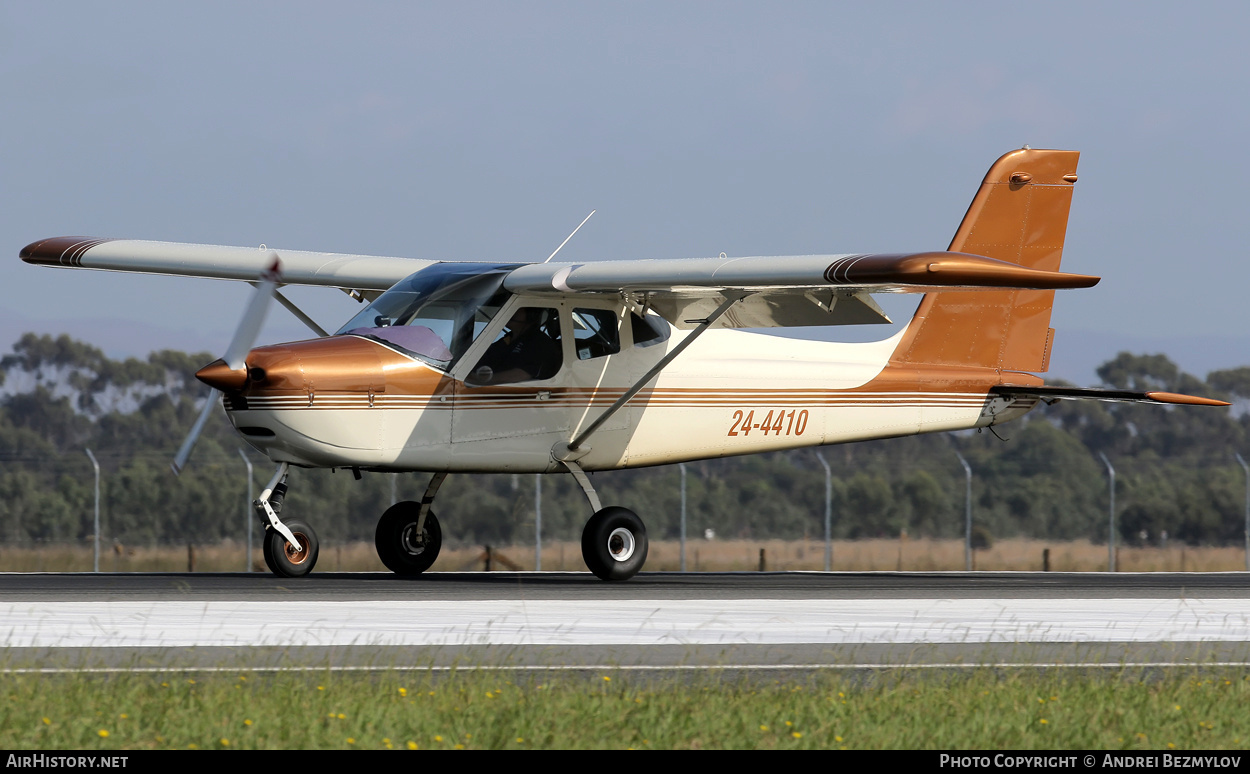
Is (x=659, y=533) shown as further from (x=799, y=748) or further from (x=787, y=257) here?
(x=799, y=748)

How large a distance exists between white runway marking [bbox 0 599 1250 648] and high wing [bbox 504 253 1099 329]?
2.62 meters

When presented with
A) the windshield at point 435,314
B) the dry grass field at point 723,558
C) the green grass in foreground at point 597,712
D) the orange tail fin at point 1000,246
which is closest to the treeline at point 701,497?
the dry grass field at point 723,558

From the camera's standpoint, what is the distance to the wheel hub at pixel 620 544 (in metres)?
15.3

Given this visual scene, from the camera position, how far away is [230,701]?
6.63 meters

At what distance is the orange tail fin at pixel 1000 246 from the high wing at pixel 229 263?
593 centimetres

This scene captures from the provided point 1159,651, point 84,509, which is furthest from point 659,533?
point 1159,651

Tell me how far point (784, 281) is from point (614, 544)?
320cm

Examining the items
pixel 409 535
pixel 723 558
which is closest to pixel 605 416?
pixel 409 535

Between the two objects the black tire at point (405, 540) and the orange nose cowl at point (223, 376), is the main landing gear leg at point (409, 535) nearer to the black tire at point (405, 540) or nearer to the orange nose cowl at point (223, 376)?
the black tire at point (405, 540)

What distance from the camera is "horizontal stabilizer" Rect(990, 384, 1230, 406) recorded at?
663 inches

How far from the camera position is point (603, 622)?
10.9 meters

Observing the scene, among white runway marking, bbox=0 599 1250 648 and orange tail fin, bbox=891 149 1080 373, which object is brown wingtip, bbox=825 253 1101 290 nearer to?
white runway marking, bbox=0 599 1250 648

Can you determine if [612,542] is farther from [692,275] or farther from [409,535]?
[692,275]
